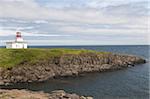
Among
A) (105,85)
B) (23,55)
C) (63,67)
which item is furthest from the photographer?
(23,55)

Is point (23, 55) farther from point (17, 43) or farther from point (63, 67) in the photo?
point (17, 43)

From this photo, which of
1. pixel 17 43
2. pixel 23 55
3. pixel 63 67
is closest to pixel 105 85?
pixel 63 67

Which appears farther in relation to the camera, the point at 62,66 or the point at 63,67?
the point at 62,66

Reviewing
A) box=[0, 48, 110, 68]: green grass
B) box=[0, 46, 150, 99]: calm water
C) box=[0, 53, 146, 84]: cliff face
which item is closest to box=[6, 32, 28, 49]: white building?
box=[0, 48, 110, 68]: green grass

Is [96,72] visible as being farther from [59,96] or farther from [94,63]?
[59,96]

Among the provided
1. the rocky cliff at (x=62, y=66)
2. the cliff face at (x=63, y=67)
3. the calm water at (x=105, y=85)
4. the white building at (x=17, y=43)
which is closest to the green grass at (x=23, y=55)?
the rocky cliff at (x=62, y=66)

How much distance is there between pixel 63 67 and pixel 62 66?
0.60 meters

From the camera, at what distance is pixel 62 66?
89.9 m

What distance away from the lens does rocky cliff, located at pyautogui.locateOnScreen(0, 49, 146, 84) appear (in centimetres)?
7925

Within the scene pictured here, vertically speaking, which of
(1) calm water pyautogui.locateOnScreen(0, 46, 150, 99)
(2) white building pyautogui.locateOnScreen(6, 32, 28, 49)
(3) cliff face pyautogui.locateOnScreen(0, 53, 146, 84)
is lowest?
(1) calm water pyautogui.locateOnScreen(0, 46, 150, 99)

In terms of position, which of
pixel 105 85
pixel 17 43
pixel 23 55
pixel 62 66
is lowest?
pixel 105 85

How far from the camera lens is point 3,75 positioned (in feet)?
261

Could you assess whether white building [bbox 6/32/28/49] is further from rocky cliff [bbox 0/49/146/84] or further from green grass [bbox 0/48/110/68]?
rocky cliff [bbox 0/49/146/84]

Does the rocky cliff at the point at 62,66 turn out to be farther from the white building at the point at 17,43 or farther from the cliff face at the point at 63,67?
the white building at the point at 17,43
